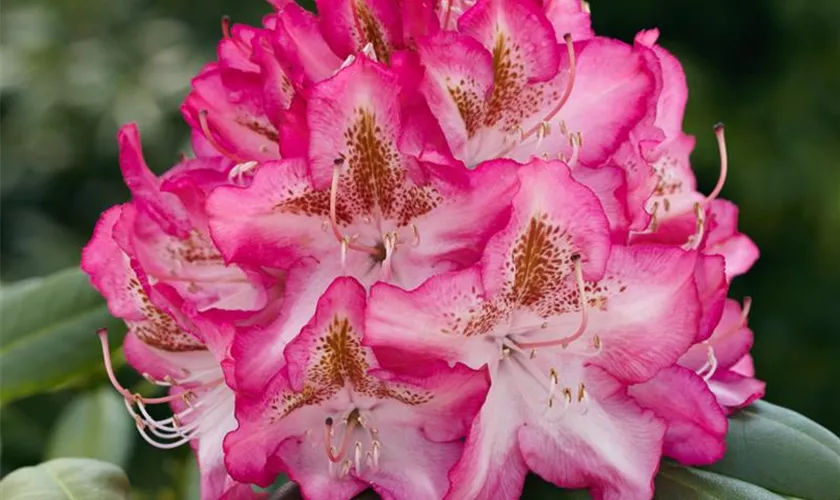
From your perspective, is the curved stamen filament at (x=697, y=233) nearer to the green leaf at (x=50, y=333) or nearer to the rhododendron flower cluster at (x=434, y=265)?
the rhododendron flower cluster at (x=434, y=265)

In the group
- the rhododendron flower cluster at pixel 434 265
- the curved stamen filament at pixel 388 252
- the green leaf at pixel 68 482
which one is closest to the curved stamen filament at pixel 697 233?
the rhododendron flower cluster at pixel 434 265

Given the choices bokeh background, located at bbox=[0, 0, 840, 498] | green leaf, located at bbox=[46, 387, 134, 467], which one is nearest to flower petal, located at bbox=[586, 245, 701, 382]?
green leaf, located at bbox=[46, 387, 134, 467]

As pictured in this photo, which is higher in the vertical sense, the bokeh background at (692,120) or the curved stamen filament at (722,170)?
the curved stamen filament at (722,170)

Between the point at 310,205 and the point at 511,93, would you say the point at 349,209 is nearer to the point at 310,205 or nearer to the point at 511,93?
the point at 310,205

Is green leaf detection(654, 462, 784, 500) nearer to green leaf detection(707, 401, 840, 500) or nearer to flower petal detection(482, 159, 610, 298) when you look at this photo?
green leaf detection(707, 401, 840, 500)

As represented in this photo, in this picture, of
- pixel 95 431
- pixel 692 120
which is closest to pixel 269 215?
pixel 95 431
